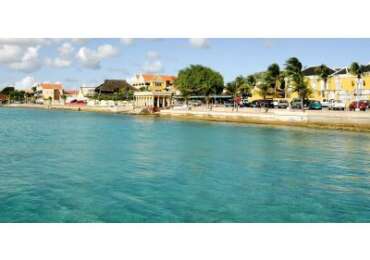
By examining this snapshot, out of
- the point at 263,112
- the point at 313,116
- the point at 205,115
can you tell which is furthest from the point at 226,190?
the point at 205,115

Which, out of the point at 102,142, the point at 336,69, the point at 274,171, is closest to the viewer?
the point at 274,171

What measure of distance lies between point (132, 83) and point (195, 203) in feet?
346

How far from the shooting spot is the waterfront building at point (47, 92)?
487 feet

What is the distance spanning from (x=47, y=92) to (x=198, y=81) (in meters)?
84.0

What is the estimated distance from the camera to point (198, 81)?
79.1 metres

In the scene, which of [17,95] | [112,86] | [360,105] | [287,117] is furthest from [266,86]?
[17,95]

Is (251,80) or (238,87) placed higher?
(251,80)

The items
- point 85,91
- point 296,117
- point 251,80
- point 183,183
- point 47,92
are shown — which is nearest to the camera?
point 183,183

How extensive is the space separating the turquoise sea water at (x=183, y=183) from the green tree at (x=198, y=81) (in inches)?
2050

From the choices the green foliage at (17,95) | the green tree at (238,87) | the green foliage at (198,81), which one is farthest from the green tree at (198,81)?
the green foliage at (17,95)

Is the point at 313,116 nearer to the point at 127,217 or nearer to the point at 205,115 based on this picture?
the point at 205,115

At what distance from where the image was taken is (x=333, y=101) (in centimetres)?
5081

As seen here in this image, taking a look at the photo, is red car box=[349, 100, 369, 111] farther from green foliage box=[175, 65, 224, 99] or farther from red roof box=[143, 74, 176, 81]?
red roof box=[143, 74, 176, 81]

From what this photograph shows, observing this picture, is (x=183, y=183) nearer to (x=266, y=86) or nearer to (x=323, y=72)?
(x=323, y=72)
